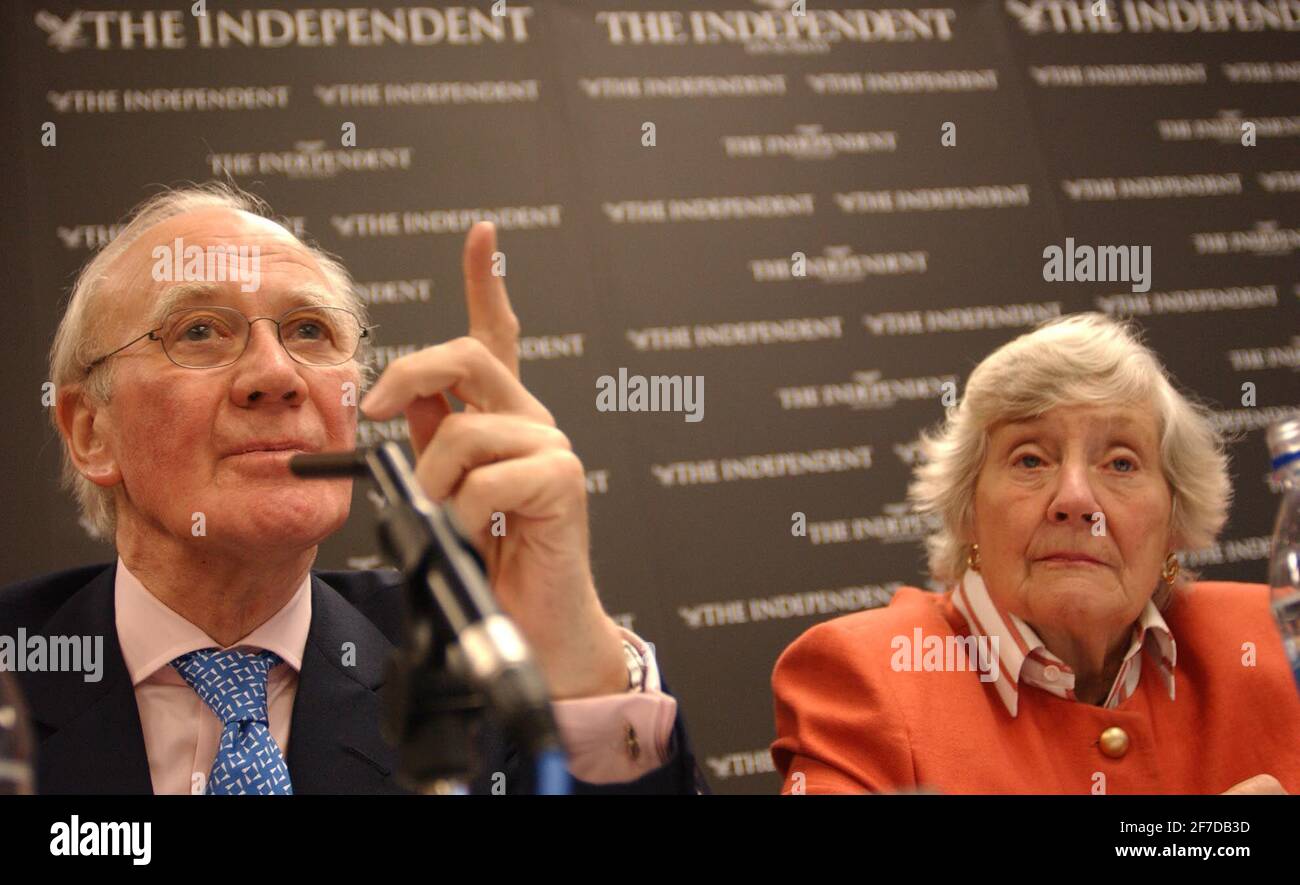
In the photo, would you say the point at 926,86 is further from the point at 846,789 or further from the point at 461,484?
the point at 461,484

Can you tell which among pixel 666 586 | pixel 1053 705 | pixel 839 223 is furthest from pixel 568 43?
pixel 1053 705

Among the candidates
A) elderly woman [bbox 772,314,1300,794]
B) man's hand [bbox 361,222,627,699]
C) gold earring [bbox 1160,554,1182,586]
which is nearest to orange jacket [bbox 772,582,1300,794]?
elderly woman [bbox 772,314,1300,794]

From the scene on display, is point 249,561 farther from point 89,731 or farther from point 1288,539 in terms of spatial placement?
point 1288,539

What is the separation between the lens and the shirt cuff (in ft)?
4.99

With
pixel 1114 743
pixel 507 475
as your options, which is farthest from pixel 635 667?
pixel 1114 743

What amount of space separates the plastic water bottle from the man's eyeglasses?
1.38 meters

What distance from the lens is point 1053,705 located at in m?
2.07

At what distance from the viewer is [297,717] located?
1772 mm

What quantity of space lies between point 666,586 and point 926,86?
5.02ft

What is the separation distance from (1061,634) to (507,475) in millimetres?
1196
